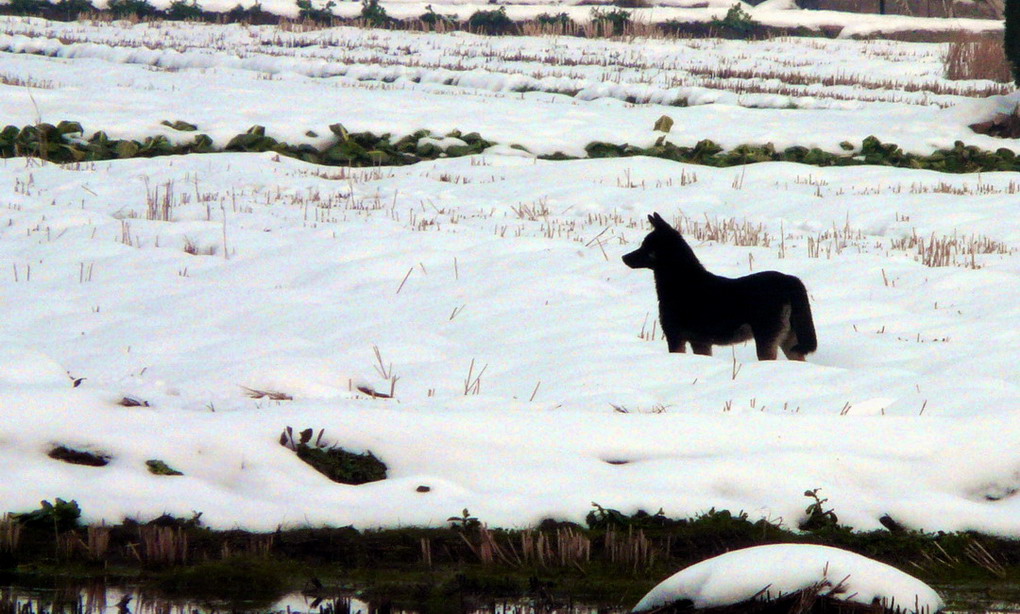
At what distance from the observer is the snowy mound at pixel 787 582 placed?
3391mm

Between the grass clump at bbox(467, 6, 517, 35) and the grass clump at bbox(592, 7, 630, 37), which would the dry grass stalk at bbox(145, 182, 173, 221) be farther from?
the grass clump at bbox(467, 6, 517, 35)

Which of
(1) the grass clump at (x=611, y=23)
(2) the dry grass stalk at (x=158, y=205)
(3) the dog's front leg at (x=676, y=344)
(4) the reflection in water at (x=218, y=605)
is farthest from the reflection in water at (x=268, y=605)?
(1) the grass clump at (x=611, y=23)

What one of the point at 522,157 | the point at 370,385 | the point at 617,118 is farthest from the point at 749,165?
the point at 370,385

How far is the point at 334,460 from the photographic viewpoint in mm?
4738

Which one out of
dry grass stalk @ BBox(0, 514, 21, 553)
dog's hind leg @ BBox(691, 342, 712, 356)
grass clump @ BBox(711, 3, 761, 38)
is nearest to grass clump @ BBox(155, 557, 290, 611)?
dry grass stalk @ BBox(0, 514, 21, 553)

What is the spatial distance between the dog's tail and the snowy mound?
11.3 feet

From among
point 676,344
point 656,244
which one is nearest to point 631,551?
point 676,344

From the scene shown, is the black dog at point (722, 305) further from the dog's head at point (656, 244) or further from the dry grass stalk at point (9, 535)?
the dry grass stalk at point (9, 535)

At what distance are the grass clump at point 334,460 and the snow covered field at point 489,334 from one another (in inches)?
2.3

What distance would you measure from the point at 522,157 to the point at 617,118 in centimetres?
405

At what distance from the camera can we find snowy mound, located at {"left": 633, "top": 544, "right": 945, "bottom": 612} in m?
3.39

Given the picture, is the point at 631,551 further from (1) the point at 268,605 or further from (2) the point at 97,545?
(2) the point at 97,545

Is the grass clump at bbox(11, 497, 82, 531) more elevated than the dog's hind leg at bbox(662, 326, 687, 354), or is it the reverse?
the grass clump at bbox(11, 497, 82, 531)

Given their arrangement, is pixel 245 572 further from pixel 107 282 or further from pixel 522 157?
pixel 522 157
